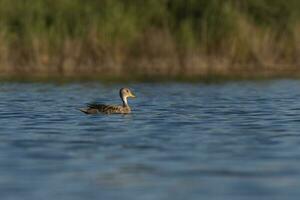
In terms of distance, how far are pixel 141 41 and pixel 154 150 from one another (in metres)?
20.6

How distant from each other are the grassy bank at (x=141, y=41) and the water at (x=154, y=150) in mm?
8971

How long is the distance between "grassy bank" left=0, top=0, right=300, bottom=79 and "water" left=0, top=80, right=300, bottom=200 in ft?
29.4

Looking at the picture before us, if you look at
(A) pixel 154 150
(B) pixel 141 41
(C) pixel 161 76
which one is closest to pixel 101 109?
A: (A) pixel 154 150

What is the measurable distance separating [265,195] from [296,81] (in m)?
19.9

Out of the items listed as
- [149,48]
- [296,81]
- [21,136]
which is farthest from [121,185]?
[149,48]

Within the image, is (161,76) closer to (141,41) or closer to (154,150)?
(141,41)

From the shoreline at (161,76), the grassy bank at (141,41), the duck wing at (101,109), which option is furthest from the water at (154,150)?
the grassy bank at (141,41)

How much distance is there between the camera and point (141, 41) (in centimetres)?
3412

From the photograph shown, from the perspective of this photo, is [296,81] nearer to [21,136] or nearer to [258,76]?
[258,76]

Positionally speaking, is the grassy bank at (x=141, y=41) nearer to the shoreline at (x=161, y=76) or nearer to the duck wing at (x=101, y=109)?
the shoreline at (x=161, y=76)

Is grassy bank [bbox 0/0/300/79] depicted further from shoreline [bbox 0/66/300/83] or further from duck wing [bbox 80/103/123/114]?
duck wing [bbox 80/103/123/114]

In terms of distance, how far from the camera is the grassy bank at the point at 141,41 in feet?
109

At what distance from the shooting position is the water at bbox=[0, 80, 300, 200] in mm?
10711

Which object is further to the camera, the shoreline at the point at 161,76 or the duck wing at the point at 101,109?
the shoreline at the point at 161,76
